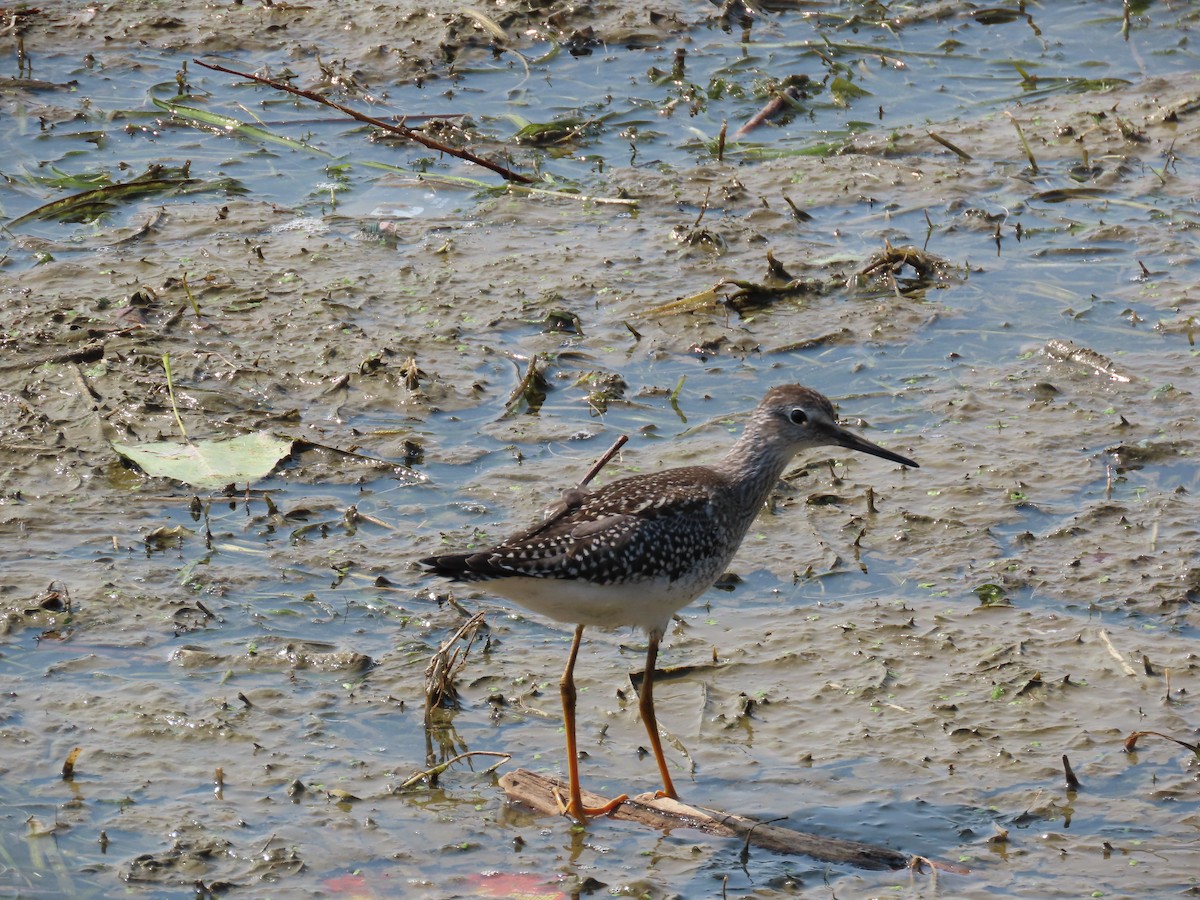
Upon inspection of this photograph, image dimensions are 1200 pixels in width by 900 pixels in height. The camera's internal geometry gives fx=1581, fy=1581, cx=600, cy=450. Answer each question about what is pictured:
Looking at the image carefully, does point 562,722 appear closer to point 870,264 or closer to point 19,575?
point 19,575

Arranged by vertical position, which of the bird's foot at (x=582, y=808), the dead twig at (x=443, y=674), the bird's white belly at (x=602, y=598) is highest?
the bird's white belly at (x=602, y=598)

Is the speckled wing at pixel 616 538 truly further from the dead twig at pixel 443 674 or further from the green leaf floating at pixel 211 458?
the green leaf floating at pixel 211 458

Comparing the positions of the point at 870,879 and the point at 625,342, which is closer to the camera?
the point at 870,879

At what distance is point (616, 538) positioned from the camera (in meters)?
A: 6.55

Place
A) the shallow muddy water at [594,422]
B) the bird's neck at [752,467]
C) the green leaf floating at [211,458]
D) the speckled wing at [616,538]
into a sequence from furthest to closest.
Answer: the green leaf floating at [211,458] → the bird's neck at [752,467] → the shallow muddy water at [594,422] → the speckled wing at [616,538]

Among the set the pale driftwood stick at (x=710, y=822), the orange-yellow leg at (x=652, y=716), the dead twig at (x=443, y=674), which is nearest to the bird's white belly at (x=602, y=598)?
the orange-yellow leg at (x=652, y=716)

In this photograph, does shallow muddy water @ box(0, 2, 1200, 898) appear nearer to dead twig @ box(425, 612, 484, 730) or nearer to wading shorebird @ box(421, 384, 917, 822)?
dead twig @ box(425, 612, 484, 730)

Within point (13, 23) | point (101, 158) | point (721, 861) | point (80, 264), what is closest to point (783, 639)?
point (721, 861)

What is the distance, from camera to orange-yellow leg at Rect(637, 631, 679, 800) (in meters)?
6.56

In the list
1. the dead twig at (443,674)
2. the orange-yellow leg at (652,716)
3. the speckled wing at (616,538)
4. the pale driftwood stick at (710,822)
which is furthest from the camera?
the dead twig at (443,674)

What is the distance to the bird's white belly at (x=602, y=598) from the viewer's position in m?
6.45

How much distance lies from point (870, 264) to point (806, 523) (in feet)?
8.81

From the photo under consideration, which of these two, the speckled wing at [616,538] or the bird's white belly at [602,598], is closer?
the speckled wing at [616,538]

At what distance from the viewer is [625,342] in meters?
10.0
